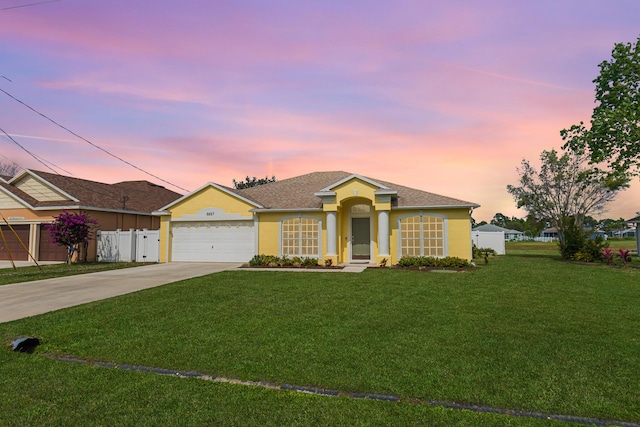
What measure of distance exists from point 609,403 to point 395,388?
2.30 meters

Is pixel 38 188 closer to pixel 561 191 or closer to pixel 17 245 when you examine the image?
pixel 17 245

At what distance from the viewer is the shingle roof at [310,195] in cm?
1797

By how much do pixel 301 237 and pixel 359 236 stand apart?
3.31m

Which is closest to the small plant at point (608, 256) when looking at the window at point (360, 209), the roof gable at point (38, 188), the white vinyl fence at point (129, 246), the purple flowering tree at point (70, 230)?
the window at point (360, 209)

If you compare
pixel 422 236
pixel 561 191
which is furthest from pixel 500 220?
pixel 422 236

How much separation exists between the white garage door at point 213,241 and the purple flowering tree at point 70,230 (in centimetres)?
508

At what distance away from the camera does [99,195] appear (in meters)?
24.5

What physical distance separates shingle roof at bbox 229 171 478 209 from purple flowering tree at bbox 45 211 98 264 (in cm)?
898

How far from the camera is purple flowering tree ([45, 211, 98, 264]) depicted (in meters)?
19.6

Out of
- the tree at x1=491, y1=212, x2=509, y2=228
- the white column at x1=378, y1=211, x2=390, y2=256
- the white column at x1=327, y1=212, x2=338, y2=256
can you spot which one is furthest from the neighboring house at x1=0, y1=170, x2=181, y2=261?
the tree at x1=491, y1=212, x2=509, y2=228

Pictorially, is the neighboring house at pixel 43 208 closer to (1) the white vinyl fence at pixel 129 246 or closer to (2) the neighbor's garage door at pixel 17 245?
(2) the neighbor's garage door at pixel 17 245

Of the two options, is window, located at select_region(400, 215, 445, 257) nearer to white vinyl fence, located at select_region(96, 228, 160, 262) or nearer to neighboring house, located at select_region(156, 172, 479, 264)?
neighboring house, located at select_region(156, 172, 479, 264)

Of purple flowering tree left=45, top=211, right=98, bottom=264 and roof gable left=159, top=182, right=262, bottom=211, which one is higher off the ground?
roof gable left=159, top=182, right=262, bottom=211

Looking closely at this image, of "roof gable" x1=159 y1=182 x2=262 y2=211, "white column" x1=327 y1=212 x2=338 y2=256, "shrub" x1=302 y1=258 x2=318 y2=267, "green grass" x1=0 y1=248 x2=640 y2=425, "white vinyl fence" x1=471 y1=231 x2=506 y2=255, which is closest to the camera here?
"green grass" x1=0 y1=248 x2=640 y2=425
